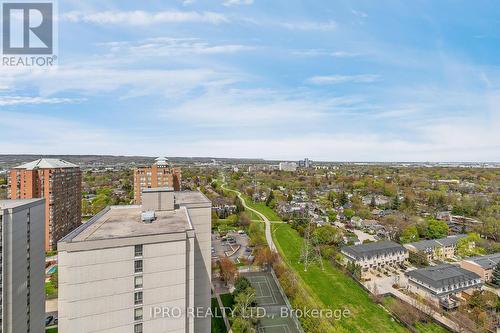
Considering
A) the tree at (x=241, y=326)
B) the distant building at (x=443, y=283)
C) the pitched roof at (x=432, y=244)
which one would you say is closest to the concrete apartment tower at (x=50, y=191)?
the tree at (x=241, y=326)

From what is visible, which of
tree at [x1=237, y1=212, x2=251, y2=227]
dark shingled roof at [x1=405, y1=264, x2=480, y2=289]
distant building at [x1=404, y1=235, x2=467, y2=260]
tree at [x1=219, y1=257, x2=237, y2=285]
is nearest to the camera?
dark shingled roof at [x1=405, y1=264, x2=480, y2=289]

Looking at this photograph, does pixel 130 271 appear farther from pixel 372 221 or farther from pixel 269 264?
pixel 372 221

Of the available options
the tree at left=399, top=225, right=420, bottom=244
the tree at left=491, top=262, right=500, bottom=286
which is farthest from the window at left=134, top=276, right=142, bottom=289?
the tree at left=399, top=225, right=420, bottom=244

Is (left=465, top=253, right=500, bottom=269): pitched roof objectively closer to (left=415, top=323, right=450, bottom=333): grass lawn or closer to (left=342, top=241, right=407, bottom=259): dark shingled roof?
(left=342, top=241, right=407, bottom=259): dark shingled roof

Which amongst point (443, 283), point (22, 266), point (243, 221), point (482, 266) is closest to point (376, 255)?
point (443, 283)

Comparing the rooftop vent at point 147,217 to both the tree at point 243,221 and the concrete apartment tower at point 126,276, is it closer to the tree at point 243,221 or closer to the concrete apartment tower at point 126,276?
the concrete apartment tower at point 126,276

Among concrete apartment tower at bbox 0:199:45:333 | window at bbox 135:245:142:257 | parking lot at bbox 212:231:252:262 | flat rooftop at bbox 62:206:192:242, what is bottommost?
parking lot at bbox 212:231:252:262

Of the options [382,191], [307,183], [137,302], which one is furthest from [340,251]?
[307,183]
